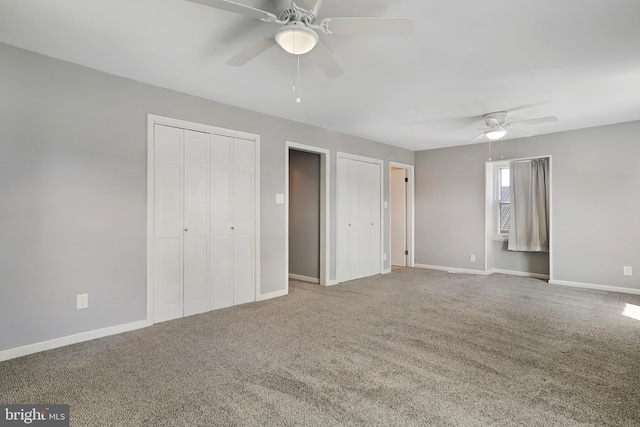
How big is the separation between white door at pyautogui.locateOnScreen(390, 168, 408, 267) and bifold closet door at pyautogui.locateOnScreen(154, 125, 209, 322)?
4426 mm

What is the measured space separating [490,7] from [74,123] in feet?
10.9

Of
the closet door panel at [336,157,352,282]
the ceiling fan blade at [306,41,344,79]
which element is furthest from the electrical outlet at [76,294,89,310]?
the closet door panel at [336,157,352,282]

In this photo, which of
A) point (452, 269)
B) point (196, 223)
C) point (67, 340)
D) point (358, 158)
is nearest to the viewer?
point (67, 340)

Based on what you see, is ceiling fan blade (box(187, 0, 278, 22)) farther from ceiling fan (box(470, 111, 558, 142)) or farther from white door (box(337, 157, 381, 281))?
white door (box(337, 157, 381, 281))

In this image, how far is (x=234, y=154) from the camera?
13.3 feet

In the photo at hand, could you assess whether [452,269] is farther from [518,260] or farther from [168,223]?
[168,223]

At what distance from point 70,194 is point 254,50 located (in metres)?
2.02

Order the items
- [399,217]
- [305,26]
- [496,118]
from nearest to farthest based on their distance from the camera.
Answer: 1. [305,26]
2. [496,118]
3. [399,217]

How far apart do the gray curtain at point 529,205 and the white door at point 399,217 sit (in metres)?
1.93

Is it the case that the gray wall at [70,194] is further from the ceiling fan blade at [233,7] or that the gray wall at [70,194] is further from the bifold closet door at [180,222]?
the ceiling fan blade at [233,7]

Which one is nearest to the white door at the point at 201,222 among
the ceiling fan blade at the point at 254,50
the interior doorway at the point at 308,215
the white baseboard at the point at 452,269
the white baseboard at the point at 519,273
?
the interior doorway at the point at 308,215

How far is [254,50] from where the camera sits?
232cm

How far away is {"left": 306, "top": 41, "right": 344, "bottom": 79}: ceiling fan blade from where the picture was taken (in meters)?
2.21

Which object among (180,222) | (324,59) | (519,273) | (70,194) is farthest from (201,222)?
(519,273)
